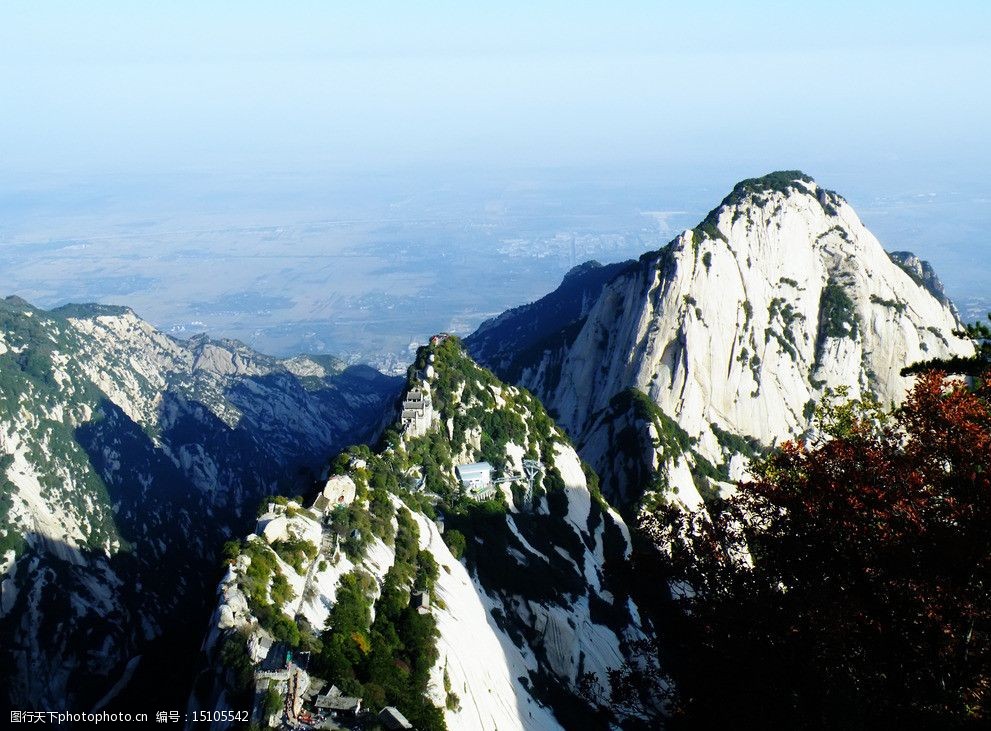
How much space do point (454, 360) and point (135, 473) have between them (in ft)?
215

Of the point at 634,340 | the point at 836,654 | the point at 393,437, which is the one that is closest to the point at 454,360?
the point at 393,437

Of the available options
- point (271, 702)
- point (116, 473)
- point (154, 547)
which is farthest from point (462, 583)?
point (116, 473)

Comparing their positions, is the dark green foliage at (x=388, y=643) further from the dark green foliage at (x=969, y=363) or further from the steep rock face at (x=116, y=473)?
the dark green foliage at (x=969, y=363)

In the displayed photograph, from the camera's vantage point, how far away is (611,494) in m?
91.1

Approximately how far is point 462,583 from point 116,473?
8578 cm

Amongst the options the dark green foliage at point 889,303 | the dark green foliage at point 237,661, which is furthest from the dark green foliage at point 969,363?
the dark green foliage at point 889,303

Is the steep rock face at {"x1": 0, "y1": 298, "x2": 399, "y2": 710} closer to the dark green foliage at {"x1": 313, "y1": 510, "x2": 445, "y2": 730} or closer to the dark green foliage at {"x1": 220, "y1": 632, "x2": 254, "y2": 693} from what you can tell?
the dark green foliage at {"x1": 313, "y1": 510, "x2": 445, "y2": 730}

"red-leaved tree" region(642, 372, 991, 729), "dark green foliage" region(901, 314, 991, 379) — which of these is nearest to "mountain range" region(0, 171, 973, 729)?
"red-leaved tree" region(642, 372, 991, 729)

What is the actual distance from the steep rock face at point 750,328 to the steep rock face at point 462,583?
102 feet

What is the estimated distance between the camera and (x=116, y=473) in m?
119

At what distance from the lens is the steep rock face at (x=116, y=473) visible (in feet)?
274

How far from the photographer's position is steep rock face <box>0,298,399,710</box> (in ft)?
274

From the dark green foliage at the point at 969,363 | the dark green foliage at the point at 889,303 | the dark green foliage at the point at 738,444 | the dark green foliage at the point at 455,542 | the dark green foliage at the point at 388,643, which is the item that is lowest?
the dark green foliage at the point at 738,444

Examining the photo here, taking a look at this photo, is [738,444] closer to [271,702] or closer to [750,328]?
[750,328]
